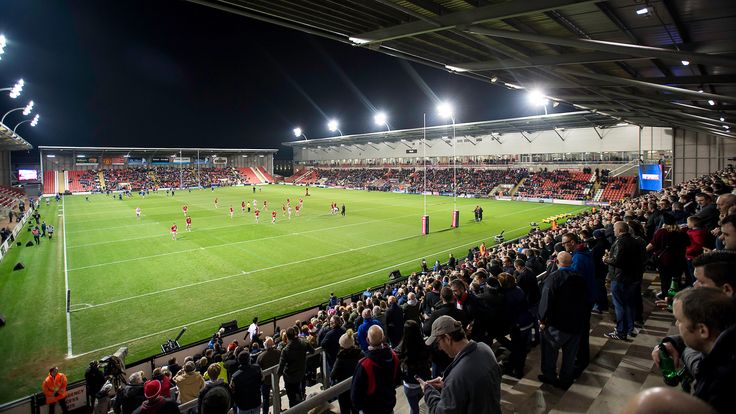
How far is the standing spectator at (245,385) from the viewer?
19.1 feet

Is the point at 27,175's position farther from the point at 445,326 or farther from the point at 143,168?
the point at 445,326

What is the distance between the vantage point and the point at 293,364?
21.2ft

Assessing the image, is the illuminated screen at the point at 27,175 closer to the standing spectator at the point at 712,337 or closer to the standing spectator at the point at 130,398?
the standing spectator at the point at 130,398

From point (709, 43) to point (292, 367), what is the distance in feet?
36.2

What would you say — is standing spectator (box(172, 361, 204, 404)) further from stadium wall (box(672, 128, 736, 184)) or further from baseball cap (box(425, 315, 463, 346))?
stadium wall (box(672, 128, 736, 184))

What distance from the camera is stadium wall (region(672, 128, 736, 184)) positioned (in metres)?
34.0

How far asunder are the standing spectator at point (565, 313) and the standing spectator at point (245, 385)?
439 cm

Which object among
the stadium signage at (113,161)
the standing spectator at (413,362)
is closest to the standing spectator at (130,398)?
the standing spectator at (413,362)

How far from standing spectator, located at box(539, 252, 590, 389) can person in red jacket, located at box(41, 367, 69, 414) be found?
10147 mm

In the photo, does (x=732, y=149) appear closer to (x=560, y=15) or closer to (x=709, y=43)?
(x=709, y=43)

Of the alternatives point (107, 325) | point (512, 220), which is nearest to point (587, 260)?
point (107, 325)

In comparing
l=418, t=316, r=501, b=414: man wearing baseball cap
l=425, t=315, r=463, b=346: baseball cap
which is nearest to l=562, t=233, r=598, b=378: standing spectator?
l=418, t=316, r=501, b=414: man wearing baseball cap

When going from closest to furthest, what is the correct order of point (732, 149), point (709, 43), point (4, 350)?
point (709, 43), point (4, 350), point (732, 149)

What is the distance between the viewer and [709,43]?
832cm
